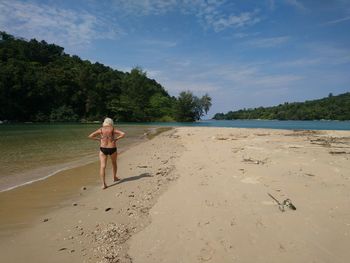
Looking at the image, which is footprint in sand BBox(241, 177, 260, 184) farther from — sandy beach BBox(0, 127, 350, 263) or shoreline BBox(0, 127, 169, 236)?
shoreline BBox(0, 127, 169, 236)

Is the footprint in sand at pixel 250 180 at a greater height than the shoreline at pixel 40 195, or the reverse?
the footprint in sand at pixel 250 180

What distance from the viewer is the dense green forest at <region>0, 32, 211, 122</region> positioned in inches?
3568

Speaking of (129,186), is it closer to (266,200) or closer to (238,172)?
(238,172)

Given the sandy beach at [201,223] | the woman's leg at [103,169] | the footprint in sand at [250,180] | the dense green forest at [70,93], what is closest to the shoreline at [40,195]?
the sandy beach at [201,223]

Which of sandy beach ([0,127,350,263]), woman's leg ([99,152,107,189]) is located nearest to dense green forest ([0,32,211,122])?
woman's leg ([99,152,107,189])

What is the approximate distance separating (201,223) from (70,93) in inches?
4314

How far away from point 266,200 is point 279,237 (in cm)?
176

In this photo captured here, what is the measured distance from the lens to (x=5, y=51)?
102m

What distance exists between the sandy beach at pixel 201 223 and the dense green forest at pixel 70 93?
9111 cm

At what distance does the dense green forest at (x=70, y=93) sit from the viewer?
9062 cm

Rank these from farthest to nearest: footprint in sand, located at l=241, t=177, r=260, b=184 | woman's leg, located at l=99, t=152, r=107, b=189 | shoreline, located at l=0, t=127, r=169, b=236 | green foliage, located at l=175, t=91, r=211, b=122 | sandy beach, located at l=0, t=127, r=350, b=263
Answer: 1. green foliage, located at l=175, t=91, r=211, b=122
2. woman's leg, located at l=99, t=152, r=107, b=189
3. footprint in sand, located at l=241, t=177, r=260, b=184
4. shoreline, located at l=0, t=127, r=169, b=236
5. sandy beach, located at l=0, t=127, r=350, b=263

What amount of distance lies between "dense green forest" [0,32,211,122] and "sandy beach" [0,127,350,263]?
91.1m

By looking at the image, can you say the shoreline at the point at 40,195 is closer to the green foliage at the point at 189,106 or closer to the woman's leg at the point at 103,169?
the woman's leg at the point at 103,169

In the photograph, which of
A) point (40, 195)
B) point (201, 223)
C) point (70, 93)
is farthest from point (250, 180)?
point (70, 93)
